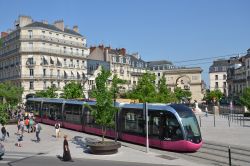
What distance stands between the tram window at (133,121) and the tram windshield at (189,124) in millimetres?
3013

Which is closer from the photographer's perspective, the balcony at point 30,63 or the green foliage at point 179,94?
the balcony at point 30,63

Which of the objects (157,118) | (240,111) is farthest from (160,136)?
(240,111)

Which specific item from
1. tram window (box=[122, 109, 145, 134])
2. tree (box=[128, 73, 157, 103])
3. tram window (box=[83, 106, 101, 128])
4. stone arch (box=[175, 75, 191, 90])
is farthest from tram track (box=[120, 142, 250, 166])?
stone arch (box=[175, 75, 191, 90])

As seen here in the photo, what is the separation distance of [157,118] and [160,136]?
3.39ft

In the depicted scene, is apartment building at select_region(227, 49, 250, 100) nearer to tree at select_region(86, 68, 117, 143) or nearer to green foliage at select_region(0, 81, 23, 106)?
green foliage at select_region(0, 81, 23, 106)

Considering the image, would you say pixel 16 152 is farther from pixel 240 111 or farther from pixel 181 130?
pixel 240 111

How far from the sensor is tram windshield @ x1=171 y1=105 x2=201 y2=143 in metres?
20.5

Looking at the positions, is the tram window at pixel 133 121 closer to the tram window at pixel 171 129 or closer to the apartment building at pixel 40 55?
the tram window at pixel 171 129

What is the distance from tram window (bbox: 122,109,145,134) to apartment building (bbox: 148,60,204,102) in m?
81.4

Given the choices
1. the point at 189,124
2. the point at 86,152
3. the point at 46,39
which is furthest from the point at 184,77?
the point at 189,124

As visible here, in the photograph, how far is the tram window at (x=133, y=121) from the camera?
23.3m

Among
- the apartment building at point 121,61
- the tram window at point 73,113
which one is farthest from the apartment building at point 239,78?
the tram window at point 73,113

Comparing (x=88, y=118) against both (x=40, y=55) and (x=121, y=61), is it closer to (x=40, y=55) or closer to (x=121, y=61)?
(x=40, y=55)

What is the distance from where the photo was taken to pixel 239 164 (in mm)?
17734
